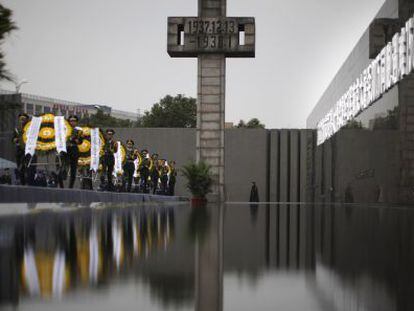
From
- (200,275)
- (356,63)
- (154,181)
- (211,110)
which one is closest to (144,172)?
(154,181)

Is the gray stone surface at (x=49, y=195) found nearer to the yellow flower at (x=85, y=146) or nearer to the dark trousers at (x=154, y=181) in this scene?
the yellow flower at (x=85, y=146)

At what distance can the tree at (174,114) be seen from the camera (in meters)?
102

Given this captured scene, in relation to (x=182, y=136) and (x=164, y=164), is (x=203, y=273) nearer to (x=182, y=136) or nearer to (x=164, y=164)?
(x=164, y=164)

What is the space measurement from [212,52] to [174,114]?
55.4m

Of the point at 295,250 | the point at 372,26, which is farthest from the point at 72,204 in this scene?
the point at 372,26

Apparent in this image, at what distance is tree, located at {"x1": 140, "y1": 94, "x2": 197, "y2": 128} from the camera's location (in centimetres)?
10231

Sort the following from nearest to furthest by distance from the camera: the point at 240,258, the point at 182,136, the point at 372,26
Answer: the point at 240,258
the point at 372,26
the point at 182,136

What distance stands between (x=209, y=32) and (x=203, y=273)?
147ft

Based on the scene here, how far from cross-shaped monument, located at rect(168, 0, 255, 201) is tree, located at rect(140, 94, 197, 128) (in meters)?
54.3

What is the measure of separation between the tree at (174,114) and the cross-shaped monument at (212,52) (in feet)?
178

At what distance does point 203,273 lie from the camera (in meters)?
3.48

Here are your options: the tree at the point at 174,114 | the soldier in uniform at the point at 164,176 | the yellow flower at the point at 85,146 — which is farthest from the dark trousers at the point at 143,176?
the tree at the point at 174,114

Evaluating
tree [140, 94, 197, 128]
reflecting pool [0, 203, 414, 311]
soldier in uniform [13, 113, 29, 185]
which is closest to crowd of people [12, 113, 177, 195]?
soldier in uniform [13, 113, 29, 185]

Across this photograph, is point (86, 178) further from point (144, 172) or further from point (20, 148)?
point (144, 172)
